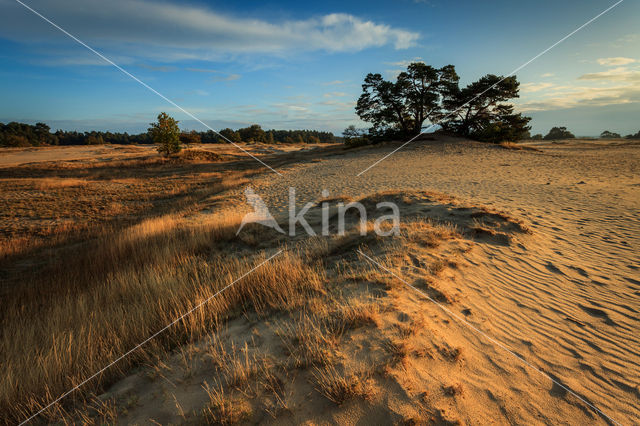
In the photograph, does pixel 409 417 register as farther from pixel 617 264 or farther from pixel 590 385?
pixel 617 264

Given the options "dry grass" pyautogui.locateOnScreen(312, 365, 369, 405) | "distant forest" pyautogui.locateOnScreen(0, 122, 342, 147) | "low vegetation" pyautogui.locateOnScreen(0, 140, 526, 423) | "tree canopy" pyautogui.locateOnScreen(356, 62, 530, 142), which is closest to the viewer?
"dry grass" pyautogui.locateOnScreen(312, 365, 369, 405)

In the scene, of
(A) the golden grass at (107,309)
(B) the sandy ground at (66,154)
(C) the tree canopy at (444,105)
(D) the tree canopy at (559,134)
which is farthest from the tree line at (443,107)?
(D) the tree canopy at (559,134)

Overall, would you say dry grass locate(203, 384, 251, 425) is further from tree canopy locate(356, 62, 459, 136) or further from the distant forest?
the distant forest

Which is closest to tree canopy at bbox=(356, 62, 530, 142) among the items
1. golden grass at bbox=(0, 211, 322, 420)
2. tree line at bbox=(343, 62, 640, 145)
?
tree line at bbox=(343, 62, 640, 145)

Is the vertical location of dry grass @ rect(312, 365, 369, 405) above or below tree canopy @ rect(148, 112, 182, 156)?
below

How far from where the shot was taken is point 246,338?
11.4 feet

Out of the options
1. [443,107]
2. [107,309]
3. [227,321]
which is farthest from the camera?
[443,107]

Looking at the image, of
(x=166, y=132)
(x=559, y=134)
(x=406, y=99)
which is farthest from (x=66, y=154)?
(x=559, y=134)

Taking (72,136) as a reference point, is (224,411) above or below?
below

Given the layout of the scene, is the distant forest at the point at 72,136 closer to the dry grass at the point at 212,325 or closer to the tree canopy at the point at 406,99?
the tree canopy at the point at 406,99

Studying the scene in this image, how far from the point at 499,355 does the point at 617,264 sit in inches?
206

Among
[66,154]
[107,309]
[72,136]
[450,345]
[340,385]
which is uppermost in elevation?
[72,136]

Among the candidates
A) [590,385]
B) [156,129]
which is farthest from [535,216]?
[156,129]

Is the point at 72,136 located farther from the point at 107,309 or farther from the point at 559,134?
the point at 559,134
